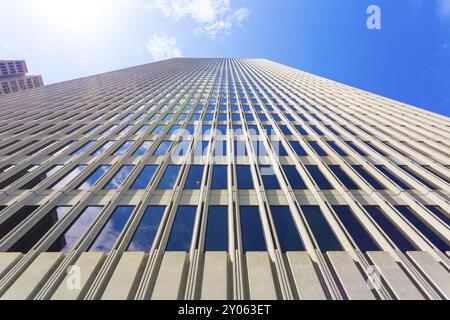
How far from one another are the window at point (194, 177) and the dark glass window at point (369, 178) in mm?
10880

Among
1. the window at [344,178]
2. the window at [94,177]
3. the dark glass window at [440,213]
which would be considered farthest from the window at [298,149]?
the window at [94,177]

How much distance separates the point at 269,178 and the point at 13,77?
7722 inches

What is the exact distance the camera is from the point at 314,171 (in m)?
12.7

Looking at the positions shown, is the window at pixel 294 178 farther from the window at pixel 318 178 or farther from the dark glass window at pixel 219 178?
the dark glass window at pixel 219 178

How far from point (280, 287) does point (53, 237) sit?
31.6 feet

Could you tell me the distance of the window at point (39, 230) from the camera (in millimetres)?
7807

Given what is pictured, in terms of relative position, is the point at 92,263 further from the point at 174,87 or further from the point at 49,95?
the point at 49,95

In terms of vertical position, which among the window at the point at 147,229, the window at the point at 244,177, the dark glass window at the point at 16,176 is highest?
the dark glass window at the point at 16,176

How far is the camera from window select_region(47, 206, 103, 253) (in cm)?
787

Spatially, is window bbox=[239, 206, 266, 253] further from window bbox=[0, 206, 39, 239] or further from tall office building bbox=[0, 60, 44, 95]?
tall office building bbox=[0, 60, 44, 95]

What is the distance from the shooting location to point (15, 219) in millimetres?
9016

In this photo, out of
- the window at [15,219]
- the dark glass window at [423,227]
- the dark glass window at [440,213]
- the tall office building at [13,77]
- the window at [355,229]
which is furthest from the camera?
the tall office building at [13,77]

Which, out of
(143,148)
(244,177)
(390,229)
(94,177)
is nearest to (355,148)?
(390,229)

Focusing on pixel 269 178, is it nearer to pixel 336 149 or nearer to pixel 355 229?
pixel 355 229
